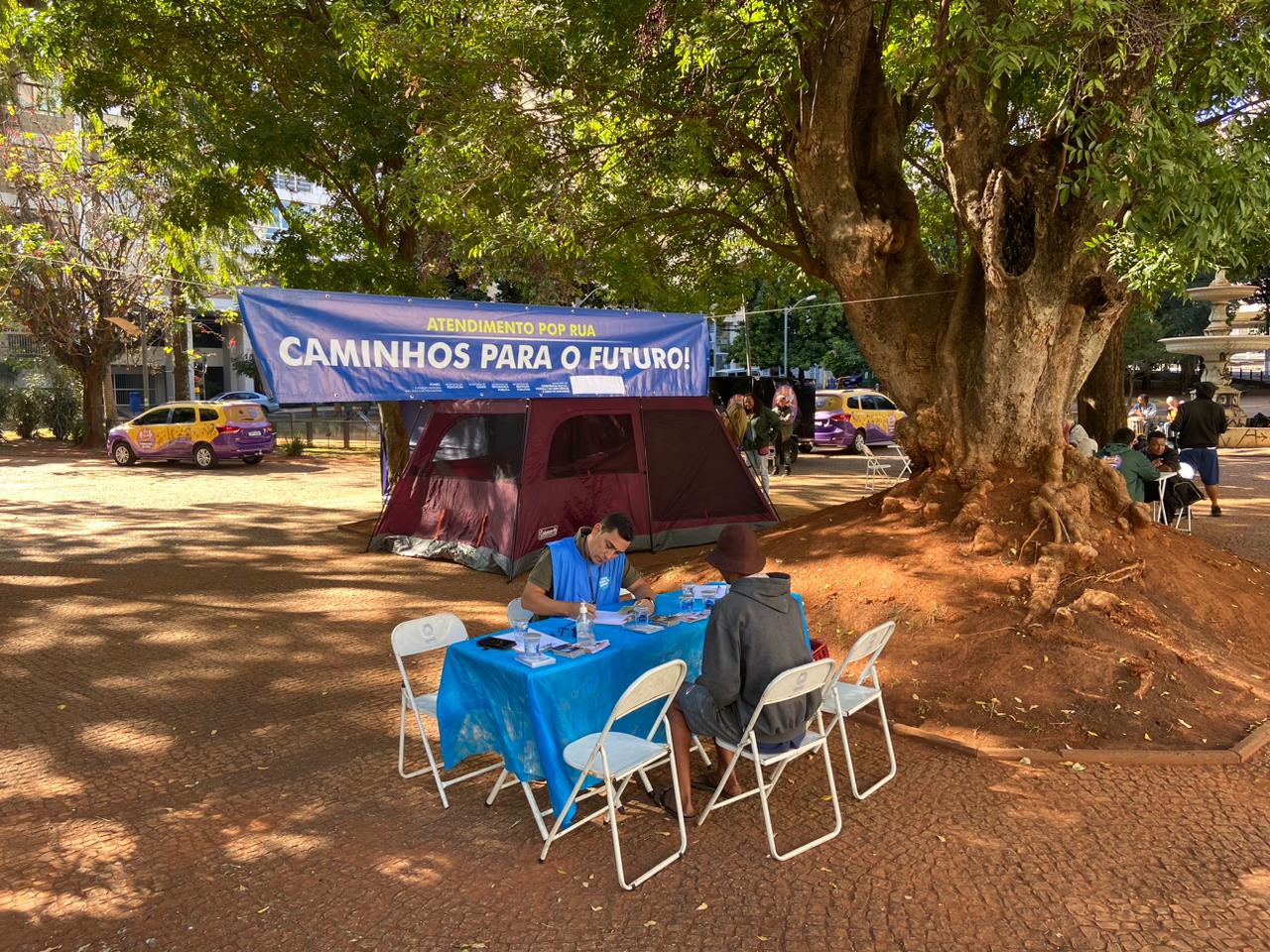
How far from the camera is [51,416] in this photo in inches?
1108

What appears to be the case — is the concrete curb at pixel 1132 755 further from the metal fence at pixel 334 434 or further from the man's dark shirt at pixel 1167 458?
the metal fence at pixel 334 434

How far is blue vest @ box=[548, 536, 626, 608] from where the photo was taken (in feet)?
16.3

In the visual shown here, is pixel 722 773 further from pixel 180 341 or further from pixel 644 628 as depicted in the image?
pixel 180 341

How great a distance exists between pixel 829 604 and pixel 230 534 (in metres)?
8.48

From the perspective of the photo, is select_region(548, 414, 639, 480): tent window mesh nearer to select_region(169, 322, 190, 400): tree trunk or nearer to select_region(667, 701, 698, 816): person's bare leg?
select_region(667, 701, 698, 816): person's bare leg

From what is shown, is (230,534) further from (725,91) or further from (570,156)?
(725,91)

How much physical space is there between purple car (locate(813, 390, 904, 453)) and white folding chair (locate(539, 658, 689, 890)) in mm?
19327

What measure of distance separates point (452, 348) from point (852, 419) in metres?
17.4

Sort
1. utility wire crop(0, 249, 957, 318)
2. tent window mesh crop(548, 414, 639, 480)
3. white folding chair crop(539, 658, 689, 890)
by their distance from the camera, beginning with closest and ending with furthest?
white folding chair crop(539, 658, 689, 890) → utility wire crop(0, 249, 957, 318) → tent window mesh crop(548, 414, 639, 480)

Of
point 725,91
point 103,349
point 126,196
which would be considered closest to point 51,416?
point 103,349

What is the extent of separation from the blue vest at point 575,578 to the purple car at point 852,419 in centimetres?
1818

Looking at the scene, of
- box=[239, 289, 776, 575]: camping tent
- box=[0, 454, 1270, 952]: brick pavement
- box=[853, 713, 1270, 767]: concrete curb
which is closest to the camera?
box=[0, 454, 1270, 952]: brick pavement

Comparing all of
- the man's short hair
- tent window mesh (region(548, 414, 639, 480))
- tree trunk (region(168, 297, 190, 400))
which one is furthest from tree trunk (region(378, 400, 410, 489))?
tree trunk (region(168, 297, 190, 400))

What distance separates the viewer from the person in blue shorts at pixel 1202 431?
11500mm
